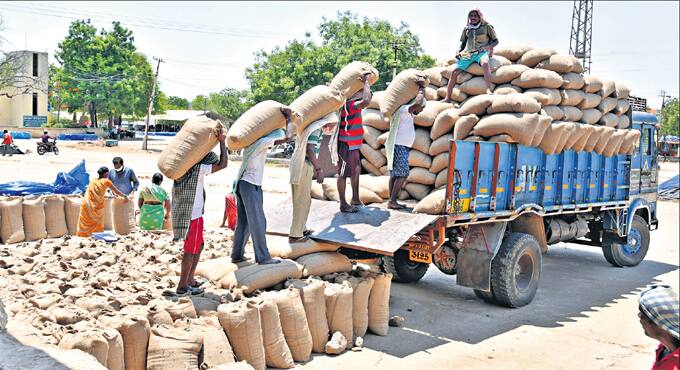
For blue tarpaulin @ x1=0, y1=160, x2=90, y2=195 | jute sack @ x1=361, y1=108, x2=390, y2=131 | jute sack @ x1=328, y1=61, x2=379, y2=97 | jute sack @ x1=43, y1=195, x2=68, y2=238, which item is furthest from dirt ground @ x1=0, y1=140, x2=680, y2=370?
blue tarpaulin @ x1=0, y1=160, x2=90, y2=195

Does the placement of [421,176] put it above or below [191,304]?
above

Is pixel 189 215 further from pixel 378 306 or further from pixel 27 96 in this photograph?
pixel 27 96

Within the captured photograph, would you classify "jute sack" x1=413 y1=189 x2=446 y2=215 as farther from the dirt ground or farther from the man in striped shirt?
the dirt ground

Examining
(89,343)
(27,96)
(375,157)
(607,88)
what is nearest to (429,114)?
(375,157)

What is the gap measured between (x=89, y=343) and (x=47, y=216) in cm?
562

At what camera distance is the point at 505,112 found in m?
7.50

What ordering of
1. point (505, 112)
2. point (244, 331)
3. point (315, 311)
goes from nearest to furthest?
point (244, 331) → point (315, 311) → point (505, 112)

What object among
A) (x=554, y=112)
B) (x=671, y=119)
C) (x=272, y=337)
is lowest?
(x=272, y=337)

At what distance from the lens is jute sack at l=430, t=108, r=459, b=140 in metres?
7.65

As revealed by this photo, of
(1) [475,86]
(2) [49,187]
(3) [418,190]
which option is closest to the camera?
(3) [418,190]

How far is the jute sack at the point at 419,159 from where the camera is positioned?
7695 mm

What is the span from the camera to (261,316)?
5148 mm

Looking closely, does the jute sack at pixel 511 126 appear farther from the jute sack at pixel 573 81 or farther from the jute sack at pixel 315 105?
the jute sack at pixel 315 105

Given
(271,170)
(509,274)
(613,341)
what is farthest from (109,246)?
(271,170)
